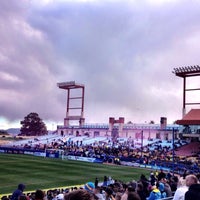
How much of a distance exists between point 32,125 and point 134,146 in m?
75.3

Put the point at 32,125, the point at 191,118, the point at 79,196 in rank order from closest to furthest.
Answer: the point at 79,196
the point at 191,118
the point at 32,125

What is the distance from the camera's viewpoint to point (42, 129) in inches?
4948

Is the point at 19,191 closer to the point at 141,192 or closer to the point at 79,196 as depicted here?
the point at 141,192

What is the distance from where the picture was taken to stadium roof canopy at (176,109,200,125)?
51.7 meters

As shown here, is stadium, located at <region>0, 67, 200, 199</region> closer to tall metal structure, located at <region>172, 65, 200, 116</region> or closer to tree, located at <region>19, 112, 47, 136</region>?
tall metal structure, located at <region>172, 65, 200, 116</region>

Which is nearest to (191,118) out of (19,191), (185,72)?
(185,72)

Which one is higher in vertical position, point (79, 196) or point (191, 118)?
point (191, 118)

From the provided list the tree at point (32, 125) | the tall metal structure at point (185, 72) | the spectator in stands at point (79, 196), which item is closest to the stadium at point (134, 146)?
the tall metal structure at point (185, 72)

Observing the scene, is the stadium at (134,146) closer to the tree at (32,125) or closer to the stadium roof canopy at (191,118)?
the stadium roof canopy at (191,118)

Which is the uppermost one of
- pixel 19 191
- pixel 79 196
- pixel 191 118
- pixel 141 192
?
pixel 191 118

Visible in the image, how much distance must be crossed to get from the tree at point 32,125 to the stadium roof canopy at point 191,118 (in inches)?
3115

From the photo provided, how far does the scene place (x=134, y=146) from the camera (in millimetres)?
55969

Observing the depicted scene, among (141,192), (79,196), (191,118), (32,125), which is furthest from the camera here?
(32,125)

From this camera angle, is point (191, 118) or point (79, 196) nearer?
point (79, 196)
